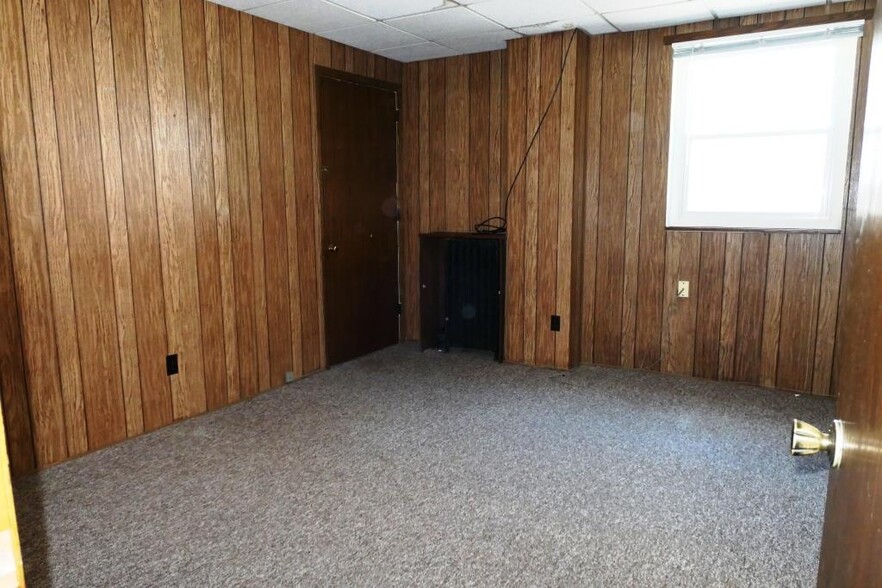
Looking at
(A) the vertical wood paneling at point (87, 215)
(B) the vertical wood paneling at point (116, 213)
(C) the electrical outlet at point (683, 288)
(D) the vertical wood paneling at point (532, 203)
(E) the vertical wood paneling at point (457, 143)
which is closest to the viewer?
(A) the vertical wood paneling at point (87, 215)

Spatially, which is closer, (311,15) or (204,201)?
(204,201)

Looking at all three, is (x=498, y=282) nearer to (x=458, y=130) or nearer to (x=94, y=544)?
(x=458, y=130)

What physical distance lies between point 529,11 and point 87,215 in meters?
2.67

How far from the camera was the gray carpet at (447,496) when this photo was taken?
2.01 metres

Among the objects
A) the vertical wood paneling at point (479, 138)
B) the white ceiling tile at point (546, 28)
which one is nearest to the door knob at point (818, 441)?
the white ceiling tile at point (546, 28)

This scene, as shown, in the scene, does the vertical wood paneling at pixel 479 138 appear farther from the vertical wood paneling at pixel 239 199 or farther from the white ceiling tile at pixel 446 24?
the vertical wood paneling at pixel 239 199

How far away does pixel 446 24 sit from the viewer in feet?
12.7

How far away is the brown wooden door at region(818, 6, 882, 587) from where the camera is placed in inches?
27.1

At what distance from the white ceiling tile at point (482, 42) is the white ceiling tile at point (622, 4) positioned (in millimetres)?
715

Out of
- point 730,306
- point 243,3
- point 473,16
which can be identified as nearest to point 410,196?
point 473,16

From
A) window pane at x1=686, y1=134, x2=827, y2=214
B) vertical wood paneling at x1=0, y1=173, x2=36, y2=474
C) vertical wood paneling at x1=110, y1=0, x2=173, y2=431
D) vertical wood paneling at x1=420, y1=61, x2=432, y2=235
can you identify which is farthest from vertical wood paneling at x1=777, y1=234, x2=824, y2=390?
vertical wood paneling at x1=0, y1=173, x2=36, y2=474

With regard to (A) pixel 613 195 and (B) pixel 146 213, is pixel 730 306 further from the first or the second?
(B) pixel 146 213

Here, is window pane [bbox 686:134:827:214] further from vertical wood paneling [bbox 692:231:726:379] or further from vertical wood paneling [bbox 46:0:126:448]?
vertical wood paneling [bbox 46:0:126:448]

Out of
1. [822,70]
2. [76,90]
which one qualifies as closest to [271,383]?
[76,90]
